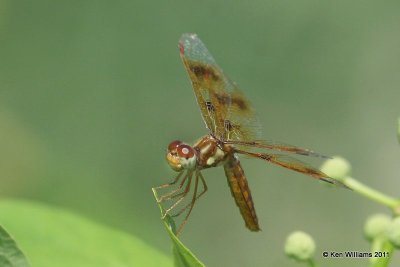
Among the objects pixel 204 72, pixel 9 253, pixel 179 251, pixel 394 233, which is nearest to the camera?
pixel 9 253

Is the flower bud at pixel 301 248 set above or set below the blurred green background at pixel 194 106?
below

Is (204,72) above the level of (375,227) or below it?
above

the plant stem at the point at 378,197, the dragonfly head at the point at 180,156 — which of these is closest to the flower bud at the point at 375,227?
the plant stem at the point at 378,197

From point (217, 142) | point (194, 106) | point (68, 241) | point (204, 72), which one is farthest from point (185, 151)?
point (194, 106)

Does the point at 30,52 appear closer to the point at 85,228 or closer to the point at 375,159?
the point at 375,159

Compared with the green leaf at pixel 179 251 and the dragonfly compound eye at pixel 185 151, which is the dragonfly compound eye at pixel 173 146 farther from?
the green leaf at pixel 179 251

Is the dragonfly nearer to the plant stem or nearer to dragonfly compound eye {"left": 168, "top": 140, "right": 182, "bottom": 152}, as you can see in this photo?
dragonfly compound eye {"left": 168, "top": 140, "right": 182, "bottom": 152}

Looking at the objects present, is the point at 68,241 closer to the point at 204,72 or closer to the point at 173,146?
the point at 173,146

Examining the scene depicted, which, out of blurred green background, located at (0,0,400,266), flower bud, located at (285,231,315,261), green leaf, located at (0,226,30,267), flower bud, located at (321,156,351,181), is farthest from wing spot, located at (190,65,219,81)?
blurred green background, located at (0,0,400,266)
